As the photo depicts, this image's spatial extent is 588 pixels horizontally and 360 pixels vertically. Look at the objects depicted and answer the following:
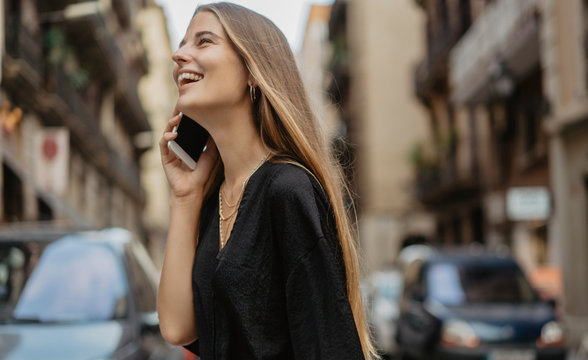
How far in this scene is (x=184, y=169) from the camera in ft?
6.82

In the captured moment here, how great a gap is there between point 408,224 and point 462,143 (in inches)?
462

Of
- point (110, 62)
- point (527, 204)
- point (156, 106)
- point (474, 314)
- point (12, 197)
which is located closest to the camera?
point (474, 314)

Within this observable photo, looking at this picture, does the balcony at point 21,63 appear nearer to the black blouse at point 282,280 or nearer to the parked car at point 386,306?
the parked car at point 386,306

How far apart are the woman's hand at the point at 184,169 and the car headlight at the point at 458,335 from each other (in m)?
7.20

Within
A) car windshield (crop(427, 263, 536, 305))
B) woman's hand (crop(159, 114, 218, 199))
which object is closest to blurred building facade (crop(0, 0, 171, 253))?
car windshield (crop(427, 263, 536, 305))

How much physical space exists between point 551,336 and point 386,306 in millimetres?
5555

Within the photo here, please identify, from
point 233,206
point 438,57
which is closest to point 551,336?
point 233,206

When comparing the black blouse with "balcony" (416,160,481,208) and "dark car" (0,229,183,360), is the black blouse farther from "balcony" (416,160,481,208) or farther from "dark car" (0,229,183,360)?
"balcony" (416,160,481,208)

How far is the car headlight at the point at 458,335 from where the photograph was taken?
28.6ft

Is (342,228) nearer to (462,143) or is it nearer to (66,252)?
(66,252)

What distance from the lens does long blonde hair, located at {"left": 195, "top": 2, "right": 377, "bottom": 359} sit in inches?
68.9

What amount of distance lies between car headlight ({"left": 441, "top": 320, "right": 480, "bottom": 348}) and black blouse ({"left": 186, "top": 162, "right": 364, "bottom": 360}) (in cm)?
744

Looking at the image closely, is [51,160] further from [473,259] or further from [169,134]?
[169,134]

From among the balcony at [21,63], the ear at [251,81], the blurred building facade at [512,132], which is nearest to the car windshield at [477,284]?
the blurred building facade at [512,132]
